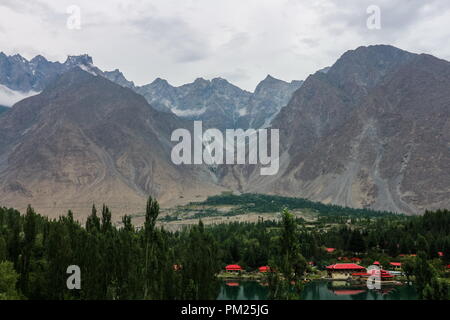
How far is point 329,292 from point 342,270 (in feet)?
55.7

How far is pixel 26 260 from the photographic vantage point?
144 ft

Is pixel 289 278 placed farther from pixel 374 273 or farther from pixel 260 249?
pixel 260 249

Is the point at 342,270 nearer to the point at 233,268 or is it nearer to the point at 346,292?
the point at 346,292

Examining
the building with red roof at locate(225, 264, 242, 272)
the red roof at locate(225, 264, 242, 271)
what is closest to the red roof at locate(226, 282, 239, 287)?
the building with red roof at locate(225, 264, 242, 272)

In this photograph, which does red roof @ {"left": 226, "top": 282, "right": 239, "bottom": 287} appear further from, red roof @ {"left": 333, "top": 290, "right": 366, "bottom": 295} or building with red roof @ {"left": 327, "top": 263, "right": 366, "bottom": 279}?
building with red roof @ {"left": 327, "top": 263, "right": 366, "bottom": 279}

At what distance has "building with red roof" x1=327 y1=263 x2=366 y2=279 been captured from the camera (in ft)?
307

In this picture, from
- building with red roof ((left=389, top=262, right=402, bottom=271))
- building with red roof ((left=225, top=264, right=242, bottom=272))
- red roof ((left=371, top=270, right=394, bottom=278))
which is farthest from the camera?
building with red roof ((left=225, top=264, right=242, bottom=272))

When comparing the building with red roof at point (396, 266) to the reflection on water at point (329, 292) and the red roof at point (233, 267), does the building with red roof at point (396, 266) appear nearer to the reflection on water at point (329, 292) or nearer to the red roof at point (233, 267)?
the reflection on water at point (329, 292)

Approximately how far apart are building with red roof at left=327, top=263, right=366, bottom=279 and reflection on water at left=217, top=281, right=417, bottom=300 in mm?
3901

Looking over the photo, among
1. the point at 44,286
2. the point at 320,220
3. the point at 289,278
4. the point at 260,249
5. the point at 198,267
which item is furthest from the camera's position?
the point at 320,220

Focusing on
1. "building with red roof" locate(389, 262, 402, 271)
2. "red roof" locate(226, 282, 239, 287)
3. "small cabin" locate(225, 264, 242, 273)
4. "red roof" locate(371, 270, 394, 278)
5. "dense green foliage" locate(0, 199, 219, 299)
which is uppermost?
"dense green foliage" locate(0, 199, 219, 299)
